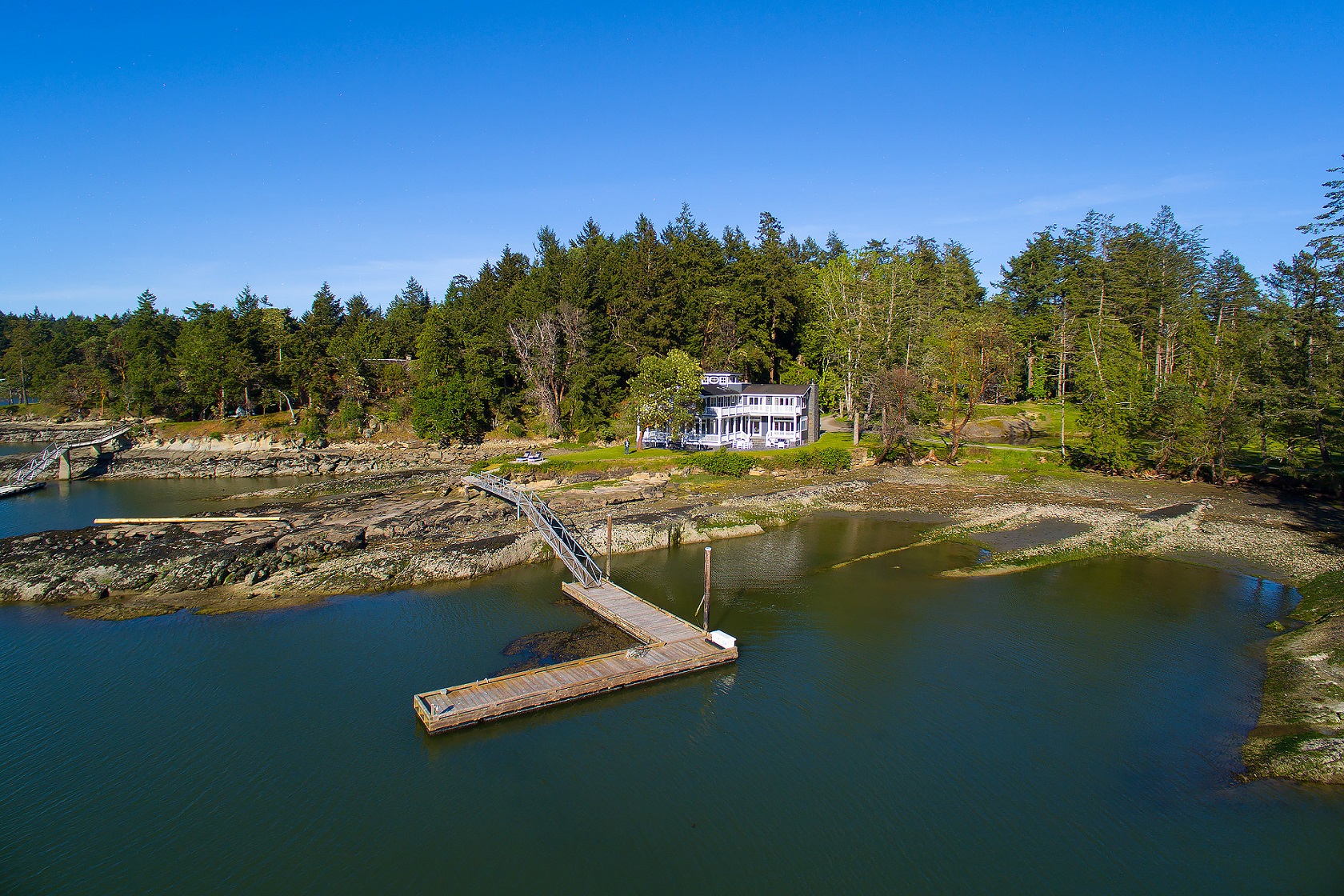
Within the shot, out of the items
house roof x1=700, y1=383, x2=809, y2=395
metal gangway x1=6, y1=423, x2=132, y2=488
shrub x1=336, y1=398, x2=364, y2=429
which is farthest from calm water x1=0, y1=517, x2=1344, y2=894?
shrub x1=336, y1=398, x2=364, y2=429

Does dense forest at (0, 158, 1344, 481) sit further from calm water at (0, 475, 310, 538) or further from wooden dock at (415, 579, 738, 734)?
wooden dock at (415, 579, 738, 734)

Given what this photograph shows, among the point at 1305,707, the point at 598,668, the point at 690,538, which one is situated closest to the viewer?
the point at 1305,707

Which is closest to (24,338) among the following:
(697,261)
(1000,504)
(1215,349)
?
(697,261)

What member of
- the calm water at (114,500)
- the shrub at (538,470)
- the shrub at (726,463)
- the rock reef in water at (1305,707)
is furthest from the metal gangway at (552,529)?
the rock reef in water at (1305,707)

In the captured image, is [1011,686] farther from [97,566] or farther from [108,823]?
[97,566]

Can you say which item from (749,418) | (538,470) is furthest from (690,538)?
(749,418)

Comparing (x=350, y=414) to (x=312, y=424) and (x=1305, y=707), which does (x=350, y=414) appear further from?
(x=1305, y=707)

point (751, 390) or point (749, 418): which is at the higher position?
point (751, 390)
